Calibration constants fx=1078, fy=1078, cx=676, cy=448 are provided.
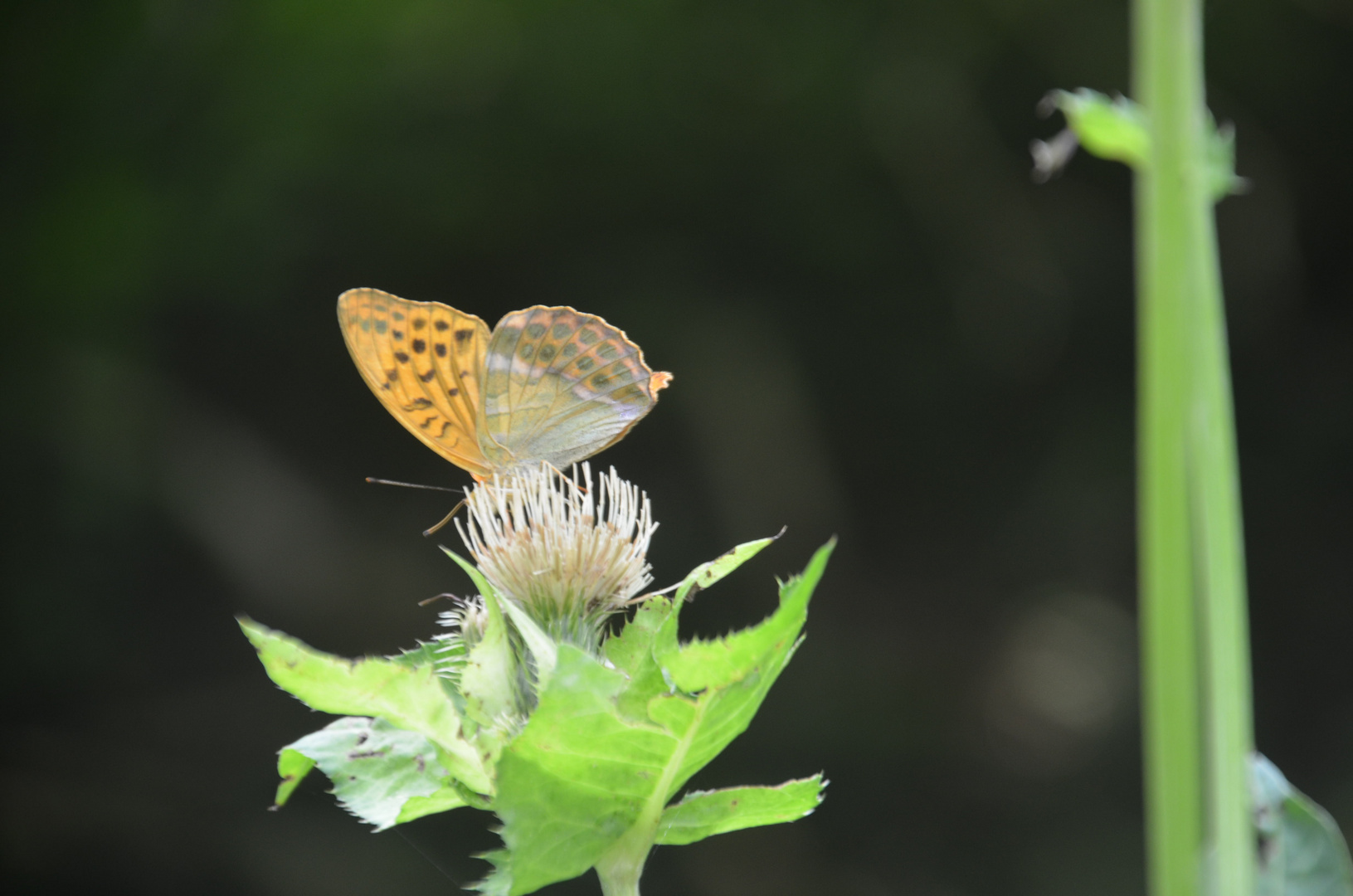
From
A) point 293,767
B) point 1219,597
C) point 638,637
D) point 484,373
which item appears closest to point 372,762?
point 293,767

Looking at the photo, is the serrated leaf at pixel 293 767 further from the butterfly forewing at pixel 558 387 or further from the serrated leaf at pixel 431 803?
the butterfly forewing at pixel 558 387

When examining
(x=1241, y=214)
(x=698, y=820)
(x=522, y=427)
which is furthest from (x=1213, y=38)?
(x=698, y=820)

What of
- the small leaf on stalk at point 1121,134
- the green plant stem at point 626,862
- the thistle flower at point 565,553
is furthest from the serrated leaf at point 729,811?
the small leaf on stalk at point 1121,134

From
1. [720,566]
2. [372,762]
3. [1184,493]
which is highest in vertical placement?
[1184,493]

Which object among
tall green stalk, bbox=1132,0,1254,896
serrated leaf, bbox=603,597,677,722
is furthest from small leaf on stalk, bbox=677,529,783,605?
tall green stalk, bbox=1132,0,1254,896

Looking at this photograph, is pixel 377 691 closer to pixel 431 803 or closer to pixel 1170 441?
pixel 431 803

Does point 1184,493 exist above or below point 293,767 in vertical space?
above
